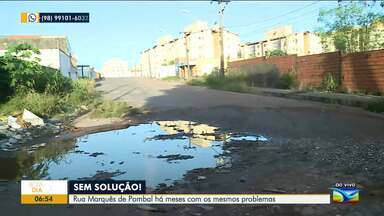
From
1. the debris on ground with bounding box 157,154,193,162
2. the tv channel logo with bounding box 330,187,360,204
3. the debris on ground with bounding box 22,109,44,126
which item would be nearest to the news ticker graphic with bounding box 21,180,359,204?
the tv channel logo with bounding box 330,187,360,204

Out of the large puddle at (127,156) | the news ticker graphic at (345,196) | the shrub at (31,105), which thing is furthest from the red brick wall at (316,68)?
the news ticker graphic at (345,196)

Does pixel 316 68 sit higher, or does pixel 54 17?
pixel 54 17

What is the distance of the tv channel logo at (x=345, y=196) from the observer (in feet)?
16.1

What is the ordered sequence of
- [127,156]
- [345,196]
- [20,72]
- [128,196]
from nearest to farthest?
1. [345,196]
2. [128,196]
3. [127,156]
4. [20,72]

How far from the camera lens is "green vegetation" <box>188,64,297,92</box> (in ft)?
98.9

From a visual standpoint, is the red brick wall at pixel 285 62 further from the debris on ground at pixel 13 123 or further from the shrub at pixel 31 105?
the debris on ground at pixel 13 123

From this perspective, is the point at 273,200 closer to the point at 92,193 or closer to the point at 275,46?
the point at 92,193

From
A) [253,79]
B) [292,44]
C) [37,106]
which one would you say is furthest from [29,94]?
[292,44]

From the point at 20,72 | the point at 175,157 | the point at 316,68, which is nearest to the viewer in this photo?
the point at 175,157

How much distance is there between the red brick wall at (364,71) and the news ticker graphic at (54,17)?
47.8 ft

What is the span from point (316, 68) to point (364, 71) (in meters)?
5.04

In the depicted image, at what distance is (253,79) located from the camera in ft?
115
